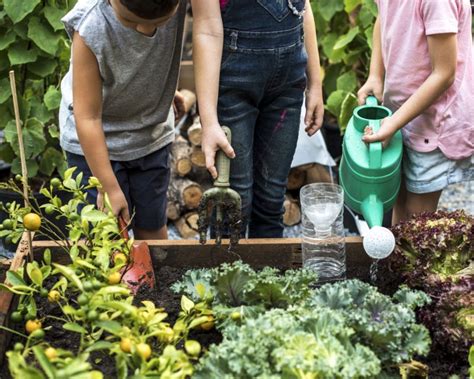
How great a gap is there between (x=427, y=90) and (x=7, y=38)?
1828 mm

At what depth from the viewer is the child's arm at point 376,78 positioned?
8.41ft

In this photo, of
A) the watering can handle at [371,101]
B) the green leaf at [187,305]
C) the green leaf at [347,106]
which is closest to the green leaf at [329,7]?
the green leaf at [347,106]

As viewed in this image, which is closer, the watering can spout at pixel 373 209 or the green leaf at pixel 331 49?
the watering can spout at pixel 373 209

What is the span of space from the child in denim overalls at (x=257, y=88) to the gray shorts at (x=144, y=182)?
290mm

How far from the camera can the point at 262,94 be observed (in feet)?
7.58

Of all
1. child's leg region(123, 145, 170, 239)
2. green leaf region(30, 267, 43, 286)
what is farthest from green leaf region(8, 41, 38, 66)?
green leaf region(30, 267, 43, 286)

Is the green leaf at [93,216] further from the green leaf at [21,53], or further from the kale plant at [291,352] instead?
the green leaf at [21,53]

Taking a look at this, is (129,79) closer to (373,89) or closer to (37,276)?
(37,276)

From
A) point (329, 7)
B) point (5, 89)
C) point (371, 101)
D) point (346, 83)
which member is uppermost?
point (371, 101)

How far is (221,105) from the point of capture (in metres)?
2.28

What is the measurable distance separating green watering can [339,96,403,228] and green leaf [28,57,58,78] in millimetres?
1520

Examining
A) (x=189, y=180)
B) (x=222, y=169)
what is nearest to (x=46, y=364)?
(x=222, y=169)

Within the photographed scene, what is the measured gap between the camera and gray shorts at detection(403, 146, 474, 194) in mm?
2434

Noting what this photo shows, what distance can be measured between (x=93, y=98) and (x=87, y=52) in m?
0.12
